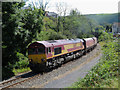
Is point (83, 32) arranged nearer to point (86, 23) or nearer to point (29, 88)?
point (86, 23)

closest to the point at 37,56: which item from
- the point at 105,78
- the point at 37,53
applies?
the point at 37,53

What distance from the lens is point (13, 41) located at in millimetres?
14789

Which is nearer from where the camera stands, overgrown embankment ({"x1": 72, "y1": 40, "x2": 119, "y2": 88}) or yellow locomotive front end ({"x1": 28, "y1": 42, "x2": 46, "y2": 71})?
overgrown embankment ({"x1": 72, "y1": 40, "x2": 119, "y2": 88})

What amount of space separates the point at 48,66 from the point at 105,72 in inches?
341

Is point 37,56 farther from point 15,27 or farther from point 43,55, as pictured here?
point 15,27

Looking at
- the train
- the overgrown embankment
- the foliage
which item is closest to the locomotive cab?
the train

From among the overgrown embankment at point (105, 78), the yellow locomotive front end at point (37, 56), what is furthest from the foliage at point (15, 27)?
the overgrown embankment at point (105, 78)

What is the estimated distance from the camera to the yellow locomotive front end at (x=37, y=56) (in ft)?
47.4

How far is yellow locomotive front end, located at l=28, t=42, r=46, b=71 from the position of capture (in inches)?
569

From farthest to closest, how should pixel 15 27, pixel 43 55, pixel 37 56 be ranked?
1. pixel 37 56
2. pixel 43 55
3. pixel 15 27

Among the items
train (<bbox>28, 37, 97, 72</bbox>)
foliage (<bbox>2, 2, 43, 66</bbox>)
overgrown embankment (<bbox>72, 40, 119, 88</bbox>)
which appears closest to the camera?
overgrown embankment (<bbox>72, 40, 119, 88</bbox>)

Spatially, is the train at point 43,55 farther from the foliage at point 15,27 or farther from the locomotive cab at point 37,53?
the foliage at point 15,27

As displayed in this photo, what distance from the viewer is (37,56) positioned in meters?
14.8

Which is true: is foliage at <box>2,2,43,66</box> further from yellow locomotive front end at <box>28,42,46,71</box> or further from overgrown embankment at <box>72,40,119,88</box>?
overgrown embankment at <box>72,40,119,88</box>
